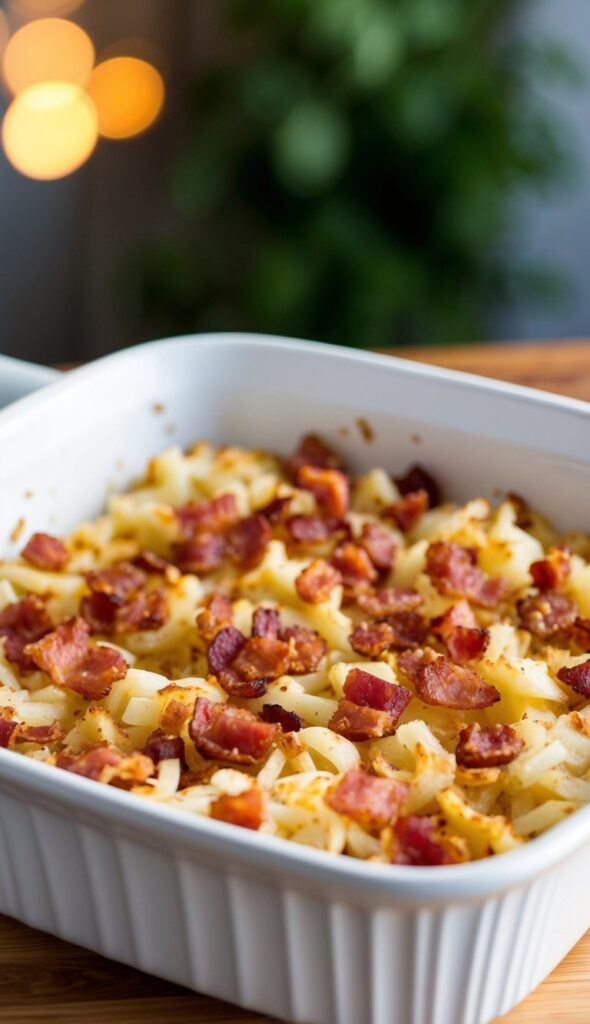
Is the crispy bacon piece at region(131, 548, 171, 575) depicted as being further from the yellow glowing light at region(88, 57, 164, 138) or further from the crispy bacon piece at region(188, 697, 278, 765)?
the yellow glowing light at region(88, 57, 164, 138)

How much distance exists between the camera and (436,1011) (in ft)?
3.84

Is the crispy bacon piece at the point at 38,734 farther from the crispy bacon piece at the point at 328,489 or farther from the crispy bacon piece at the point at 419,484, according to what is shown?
the crispy bacon piece at the point at 419,484

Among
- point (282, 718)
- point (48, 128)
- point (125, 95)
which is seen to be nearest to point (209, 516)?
point (282, 718)

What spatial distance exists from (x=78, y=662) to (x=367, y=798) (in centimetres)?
48

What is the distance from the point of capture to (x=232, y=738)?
1.38 meters

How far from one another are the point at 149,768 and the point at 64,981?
256 mm

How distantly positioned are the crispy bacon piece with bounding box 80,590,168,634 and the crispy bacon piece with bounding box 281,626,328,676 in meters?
0.18

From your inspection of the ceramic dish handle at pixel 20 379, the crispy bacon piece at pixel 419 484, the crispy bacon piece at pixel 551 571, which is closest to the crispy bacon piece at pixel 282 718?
the crispy bacon piece at pixel 551 571

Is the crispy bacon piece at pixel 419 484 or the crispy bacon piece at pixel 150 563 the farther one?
the crispy bacon piece at pixel 419 484

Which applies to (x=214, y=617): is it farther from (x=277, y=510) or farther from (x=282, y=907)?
(x=282, y=907)

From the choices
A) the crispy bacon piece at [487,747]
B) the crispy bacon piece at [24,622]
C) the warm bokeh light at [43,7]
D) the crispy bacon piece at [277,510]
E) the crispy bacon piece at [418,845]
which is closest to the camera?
the crispy bacon piece at [418,845]

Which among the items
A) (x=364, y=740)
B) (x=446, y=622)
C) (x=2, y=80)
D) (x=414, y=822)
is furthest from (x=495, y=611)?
(x=2, y=80)

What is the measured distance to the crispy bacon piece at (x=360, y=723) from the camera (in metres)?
1.41

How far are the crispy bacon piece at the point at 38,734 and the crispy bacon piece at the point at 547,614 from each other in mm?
609
